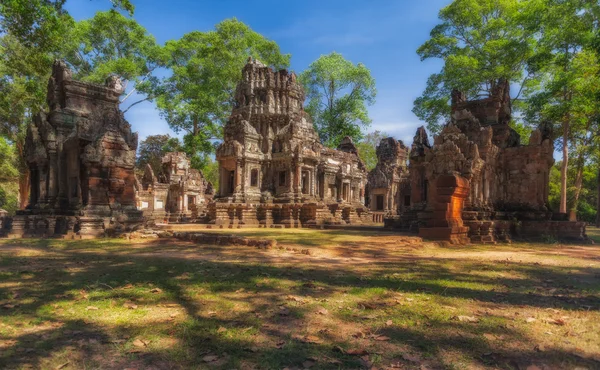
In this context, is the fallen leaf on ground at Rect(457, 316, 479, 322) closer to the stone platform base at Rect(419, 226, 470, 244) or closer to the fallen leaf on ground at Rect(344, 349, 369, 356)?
the fallen leaf on ground at Rect(344, 349, 369, 356)

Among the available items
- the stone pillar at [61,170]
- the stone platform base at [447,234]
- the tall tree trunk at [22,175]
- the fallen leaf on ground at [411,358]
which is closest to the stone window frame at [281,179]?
the stone pillar at [61,170]

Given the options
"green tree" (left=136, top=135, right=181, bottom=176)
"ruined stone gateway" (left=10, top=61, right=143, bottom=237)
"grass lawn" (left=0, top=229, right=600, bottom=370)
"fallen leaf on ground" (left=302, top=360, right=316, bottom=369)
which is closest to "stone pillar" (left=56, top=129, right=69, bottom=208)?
"ruined stone gateway" (left=10, top=61, right=143, bottom=237)

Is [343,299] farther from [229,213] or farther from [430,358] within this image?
[229,213]

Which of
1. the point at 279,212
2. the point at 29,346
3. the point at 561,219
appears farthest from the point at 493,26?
the point at 29,346

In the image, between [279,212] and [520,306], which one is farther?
[279,212]

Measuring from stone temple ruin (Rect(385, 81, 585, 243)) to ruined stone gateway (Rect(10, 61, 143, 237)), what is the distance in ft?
36.3

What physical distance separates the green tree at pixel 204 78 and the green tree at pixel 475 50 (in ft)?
59.5

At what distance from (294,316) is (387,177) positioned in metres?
33.4

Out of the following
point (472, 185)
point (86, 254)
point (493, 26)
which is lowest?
point (86, 254)

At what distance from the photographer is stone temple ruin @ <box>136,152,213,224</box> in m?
32.0

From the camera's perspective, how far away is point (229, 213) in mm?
23969

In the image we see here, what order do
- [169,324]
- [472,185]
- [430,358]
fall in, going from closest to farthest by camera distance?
[430,358]
[169,324]
[472,185]

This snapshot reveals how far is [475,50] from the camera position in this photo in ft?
87.9

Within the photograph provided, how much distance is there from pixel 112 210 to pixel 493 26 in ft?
88.0
